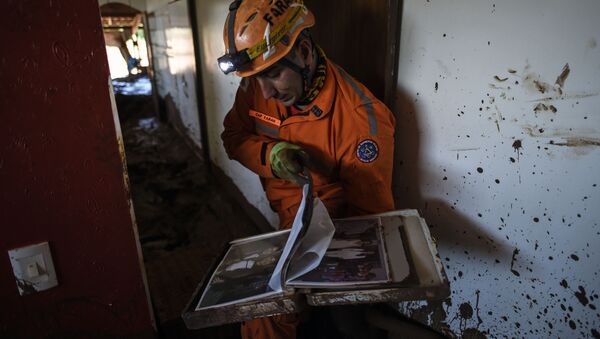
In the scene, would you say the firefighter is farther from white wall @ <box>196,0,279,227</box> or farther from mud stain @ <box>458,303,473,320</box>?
white wall @ <box>196,0,279,227</box>

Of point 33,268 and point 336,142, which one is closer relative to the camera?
point 33,268

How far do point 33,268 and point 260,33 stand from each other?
0.95 meters

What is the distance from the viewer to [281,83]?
1324 mm

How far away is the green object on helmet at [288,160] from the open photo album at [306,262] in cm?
20

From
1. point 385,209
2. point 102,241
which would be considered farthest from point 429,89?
point 102,241

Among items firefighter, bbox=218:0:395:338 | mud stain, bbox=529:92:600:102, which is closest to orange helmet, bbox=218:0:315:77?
firefighter, bbox=218:0:395:338

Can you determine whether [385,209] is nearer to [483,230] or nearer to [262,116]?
[483,230]

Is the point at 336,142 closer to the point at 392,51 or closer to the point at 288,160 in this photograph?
the point at 288,160

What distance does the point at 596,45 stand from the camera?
92 centimetres

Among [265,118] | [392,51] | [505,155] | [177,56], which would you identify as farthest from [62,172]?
[177,56]

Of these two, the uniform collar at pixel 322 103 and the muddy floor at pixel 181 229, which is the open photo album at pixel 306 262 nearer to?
the muddy floor at pixel 181 229

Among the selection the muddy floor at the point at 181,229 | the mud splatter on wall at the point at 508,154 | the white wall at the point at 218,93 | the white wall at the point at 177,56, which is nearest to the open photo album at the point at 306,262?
the muddy floor at the point at 181,229

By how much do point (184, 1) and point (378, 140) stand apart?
288 cm

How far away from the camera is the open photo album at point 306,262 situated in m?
0.92
